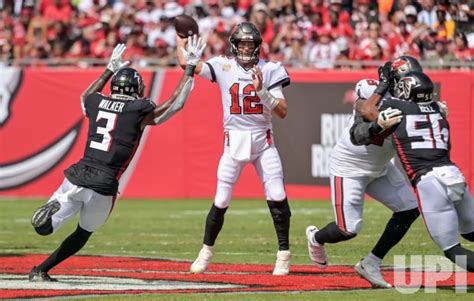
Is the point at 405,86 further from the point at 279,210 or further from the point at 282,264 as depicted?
the point at 282,264

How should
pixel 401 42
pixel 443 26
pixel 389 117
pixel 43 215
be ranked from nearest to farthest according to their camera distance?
1. pixel 389 117
2. pixel 43 215
3. pixel 443 26
4. pixel 401 42

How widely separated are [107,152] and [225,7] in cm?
1106

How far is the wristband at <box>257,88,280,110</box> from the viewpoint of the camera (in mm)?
8320

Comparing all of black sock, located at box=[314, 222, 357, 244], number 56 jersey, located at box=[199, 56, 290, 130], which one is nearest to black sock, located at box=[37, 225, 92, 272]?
number 56 jersey, located at box=[199, 56, 290, 130]

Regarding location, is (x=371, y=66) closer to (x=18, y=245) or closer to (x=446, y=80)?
(x=446, y=80)

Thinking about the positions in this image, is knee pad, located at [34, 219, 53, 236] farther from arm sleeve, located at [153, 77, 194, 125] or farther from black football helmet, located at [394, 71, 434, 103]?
black football helmet, located at [394, 71, 434, 103]

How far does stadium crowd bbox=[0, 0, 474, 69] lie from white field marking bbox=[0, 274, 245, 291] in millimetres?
8694

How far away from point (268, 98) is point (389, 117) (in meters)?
1.41

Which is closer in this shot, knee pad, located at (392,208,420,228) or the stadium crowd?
knee pad, located at (392,208,420,228)

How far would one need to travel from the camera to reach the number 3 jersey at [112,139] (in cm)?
795

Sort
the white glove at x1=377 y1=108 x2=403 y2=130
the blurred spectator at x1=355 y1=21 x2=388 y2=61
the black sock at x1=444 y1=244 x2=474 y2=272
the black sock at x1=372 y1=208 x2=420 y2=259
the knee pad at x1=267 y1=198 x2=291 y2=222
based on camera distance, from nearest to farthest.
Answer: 1. the black sock at x1=444 y1=244 x2=474 y2=272
2. the white glove at x1=377 y1=108 x2=403 y2=130
3. the black sock at x1=372 y1=208 x2=420 y2=259
4. the knee pad at x1=267 y1=198 x2=291 y2=222
5. the blurred spectator at x1=355 y1=21 x2=388 y2=61

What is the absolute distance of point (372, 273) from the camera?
7.73 meters

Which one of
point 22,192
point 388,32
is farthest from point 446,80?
point 22,192

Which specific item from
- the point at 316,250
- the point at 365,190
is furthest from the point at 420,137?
the point at 316,250
